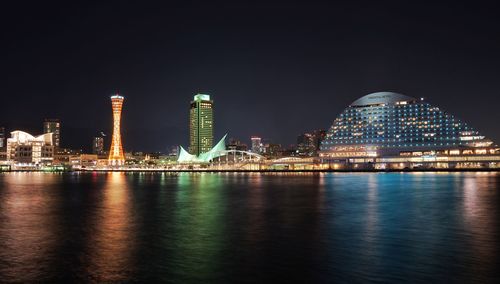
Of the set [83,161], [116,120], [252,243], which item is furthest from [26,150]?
[252,243]

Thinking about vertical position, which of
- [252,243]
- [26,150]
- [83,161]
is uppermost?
[26,150]

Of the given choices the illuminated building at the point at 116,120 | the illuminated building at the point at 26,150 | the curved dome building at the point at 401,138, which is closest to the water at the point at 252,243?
the curved dome building at the point at 401,138

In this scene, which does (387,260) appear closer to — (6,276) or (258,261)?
(258,261)

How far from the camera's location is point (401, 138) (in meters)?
88.6

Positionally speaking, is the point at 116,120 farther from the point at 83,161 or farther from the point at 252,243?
the point at 252,243

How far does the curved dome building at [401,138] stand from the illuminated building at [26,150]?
7303 cm

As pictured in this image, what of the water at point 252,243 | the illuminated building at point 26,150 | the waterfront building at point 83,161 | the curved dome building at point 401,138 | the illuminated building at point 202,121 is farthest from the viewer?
the illuminated building at point 202,121

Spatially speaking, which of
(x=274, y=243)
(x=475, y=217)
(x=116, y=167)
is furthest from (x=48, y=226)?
(x=116, y=167)

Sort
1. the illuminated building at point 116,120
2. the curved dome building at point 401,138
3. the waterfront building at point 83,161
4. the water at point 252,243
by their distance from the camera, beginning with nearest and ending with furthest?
the water at point 252,243
the curved dome building at point 401,138
the illuminated building at point 116,120
the waterfront building at point 83,161

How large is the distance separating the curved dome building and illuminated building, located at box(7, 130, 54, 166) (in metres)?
73.0

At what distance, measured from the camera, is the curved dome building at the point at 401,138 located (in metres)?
82.9

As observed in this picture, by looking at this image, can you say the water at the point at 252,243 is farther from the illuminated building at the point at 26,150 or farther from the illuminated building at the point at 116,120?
the illuminated building at the point at 26,150

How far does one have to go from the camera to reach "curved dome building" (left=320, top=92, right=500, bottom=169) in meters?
82.9

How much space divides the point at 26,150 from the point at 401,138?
9102 centimetres
